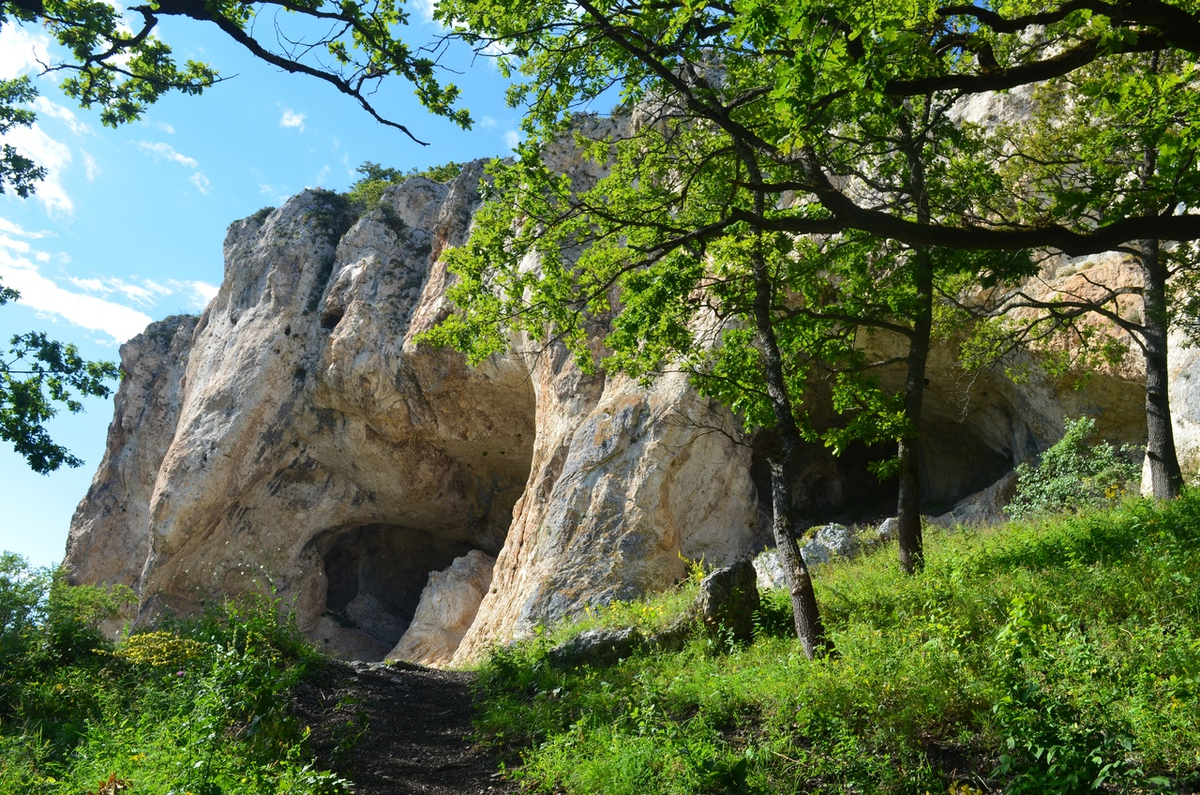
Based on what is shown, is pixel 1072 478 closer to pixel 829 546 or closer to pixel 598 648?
pixel 829 546

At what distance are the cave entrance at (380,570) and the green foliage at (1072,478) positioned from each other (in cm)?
1975

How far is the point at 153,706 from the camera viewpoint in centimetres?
698

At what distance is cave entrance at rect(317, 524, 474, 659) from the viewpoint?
27.8 m

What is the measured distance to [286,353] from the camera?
25562 millimetres

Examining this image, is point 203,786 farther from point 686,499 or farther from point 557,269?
point 686,499

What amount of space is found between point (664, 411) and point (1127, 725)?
1161cm

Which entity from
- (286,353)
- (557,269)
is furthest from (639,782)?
(286,353)

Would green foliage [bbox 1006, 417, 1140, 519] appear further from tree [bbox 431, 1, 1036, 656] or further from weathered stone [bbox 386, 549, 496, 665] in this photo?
weathered stone [bbox 386, 549, 496, 665]

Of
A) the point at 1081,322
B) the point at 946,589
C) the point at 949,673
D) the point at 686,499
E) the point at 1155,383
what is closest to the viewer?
the point at 949,673

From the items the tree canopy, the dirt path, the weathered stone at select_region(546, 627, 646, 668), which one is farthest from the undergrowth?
the tree canopy

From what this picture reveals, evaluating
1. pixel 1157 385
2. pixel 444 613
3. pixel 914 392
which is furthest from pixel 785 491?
pixel 444 613

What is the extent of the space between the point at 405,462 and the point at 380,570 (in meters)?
6.32

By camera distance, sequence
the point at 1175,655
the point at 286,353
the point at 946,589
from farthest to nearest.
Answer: the point at 286,353, the point at 946,589, the point at 1175,655

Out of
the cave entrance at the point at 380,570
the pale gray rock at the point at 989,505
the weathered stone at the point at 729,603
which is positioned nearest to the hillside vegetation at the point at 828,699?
the weathered stone at the point at 729,603
